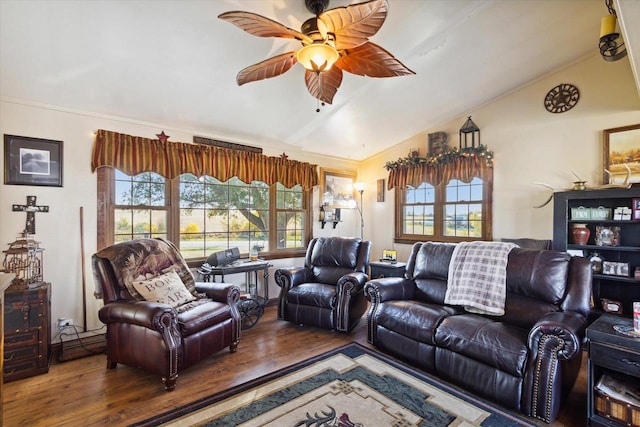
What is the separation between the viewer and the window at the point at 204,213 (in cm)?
344

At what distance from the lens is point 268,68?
2.28 m

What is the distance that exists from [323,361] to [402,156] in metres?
3.55

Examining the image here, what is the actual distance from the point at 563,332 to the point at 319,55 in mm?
2314

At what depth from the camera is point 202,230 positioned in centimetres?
403

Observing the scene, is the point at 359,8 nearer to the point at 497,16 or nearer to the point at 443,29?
the point at 443,29

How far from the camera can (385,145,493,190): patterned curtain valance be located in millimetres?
4205

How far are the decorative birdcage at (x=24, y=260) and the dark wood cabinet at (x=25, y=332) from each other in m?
0.16

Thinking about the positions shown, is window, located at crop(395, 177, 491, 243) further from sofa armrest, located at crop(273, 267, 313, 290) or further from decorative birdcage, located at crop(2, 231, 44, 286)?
decorative birdcage, located at crop(2, 231, 44, 286)

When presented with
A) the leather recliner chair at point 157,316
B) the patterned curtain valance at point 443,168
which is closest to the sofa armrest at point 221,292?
the leather recliner chair at point 157,316

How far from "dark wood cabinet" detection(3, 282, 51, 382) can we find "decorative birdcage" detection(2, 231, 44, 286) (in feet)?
0.53

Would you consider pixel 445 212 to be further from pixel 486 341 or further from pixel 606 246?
pixel 486 341

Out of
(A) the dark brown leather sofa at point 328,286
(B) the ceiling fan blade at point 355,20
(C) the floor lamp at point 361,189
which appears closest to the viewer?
(B) the ceiling fan blade at point 355,20

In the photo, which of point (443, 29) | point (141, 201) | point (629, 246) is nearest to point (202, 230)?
point (141, 201)

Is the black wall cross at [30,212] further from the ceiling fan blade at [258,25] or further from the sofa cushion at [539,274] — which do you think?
the sofa cushion at [539,274]
